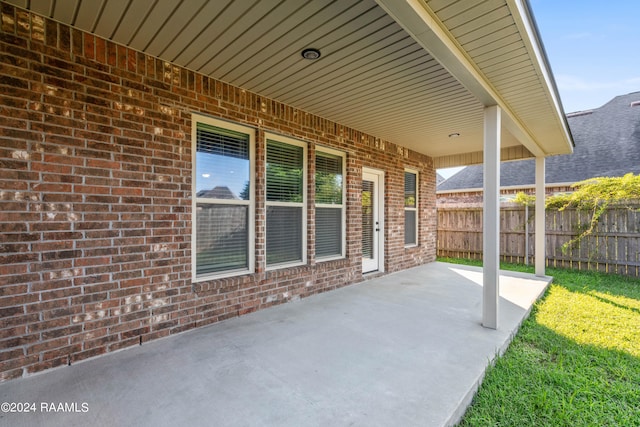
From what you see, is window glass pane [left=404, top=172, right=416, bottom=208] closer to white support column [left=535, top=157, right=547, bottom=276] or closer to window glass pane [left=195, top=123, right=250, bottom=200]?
white support column [left=535, top=157, right=547, bottom=276]

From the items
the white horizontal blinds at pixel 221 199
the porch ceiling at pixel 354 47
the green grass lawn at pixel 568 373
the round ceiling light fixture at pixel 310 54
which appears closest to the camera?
the green grass lawn at pixel 568 373

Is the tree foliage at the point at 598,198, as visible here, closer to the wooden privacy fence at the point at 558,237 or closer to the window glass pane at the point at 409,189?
the wooden privacy fence at the point at 558,237

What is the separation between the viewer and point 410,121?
4633 mm

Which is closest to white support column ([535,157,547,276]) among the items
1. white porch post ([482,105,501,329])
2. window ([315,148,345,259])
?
white porch post ([482,105,501,329])

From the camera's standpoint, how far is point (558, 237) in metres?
7.05

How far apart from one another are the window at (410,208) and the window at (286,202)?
328cm

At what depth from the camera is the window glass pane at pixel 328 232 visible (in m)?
4.71

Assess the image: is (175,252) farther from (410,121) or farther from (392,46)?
(410,121)

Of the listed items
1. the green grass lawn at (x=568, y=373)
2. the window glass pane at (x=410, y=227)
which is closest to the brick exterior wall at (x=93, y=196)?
the green grass lawn at (x=568, y=373)

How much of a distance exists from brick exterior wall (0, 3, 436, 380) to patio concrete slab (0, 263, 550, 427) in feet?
0.84

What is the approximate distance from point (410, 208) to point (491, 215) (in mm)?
3766

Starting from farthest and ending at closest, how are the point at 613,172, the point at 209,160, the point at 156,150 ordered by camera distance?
1. the point at 613,172
2. the point at 209,160
3. the point at 156,150

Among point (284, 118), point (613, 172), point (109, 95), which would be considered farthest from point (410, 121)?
point (613, 172)

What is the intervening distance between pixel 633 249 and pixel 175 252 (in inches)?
338
